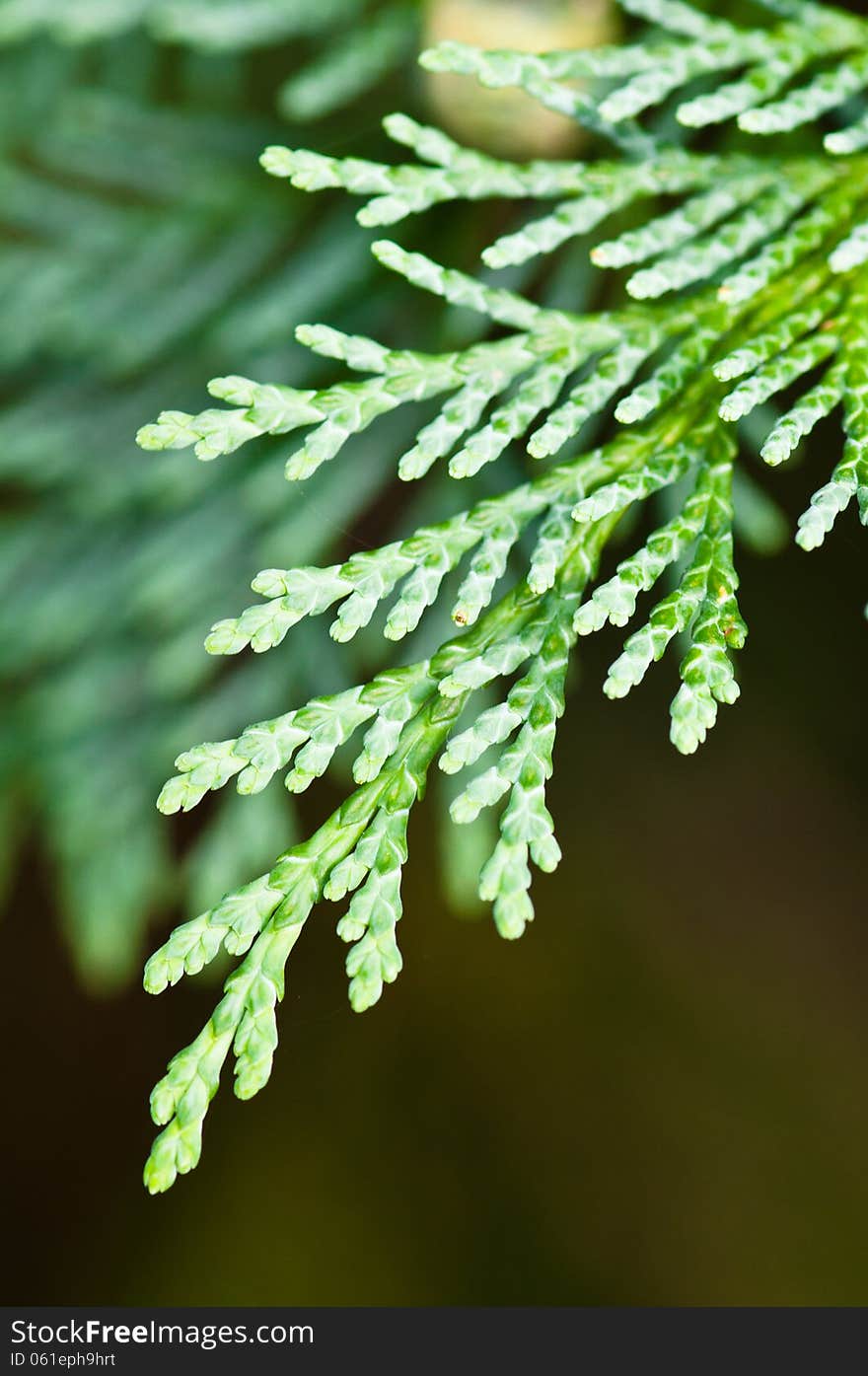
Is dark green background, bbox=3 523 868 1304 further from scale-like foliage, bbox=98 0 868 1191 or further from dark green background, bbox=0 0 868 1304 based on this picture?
scale-like foliage, bbox=98 0 868 1191

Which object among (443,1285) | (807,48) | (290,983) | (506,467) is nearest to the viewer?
(807,48)

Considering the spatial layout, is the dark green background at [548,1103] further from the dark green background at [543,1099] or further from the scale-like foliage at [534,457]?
the scale-like foliage at [534,457]

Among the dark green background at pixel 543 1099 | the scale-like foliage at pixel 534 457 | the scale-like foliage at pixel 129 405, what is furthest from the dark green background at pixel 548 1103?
the scale-like foliage at pixel 534 457

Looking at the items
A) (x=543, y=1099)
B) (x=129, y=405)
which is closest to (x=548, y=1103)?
(x=543, y=1099)

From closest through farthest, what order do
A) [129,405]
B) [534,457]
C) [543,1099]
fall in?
1. [534,457]
2. [129,405]
3. [543,1099]

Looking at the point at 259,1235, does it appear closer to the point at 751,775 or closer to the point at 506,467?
the point at 751,775

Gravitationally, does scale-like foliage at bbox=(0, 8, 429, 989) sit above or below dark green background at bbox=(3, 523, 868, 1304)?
above

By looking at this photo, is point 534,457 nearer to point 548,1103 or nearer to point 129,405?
point 129,405

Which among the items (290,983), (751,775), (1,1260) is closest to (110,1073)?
(1,1260)

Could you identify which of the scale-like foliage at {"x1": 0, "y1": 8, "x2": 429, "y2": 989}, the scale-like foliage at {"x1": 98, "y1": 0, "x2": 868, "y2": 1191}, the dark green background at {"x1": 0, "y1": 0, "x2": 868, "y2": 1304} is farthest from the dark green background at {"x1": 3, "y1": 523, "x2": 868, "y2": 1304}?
the scale-like foliage at {"x1": 98, "y1": 0, "x2": 868, "y2": 1191}
